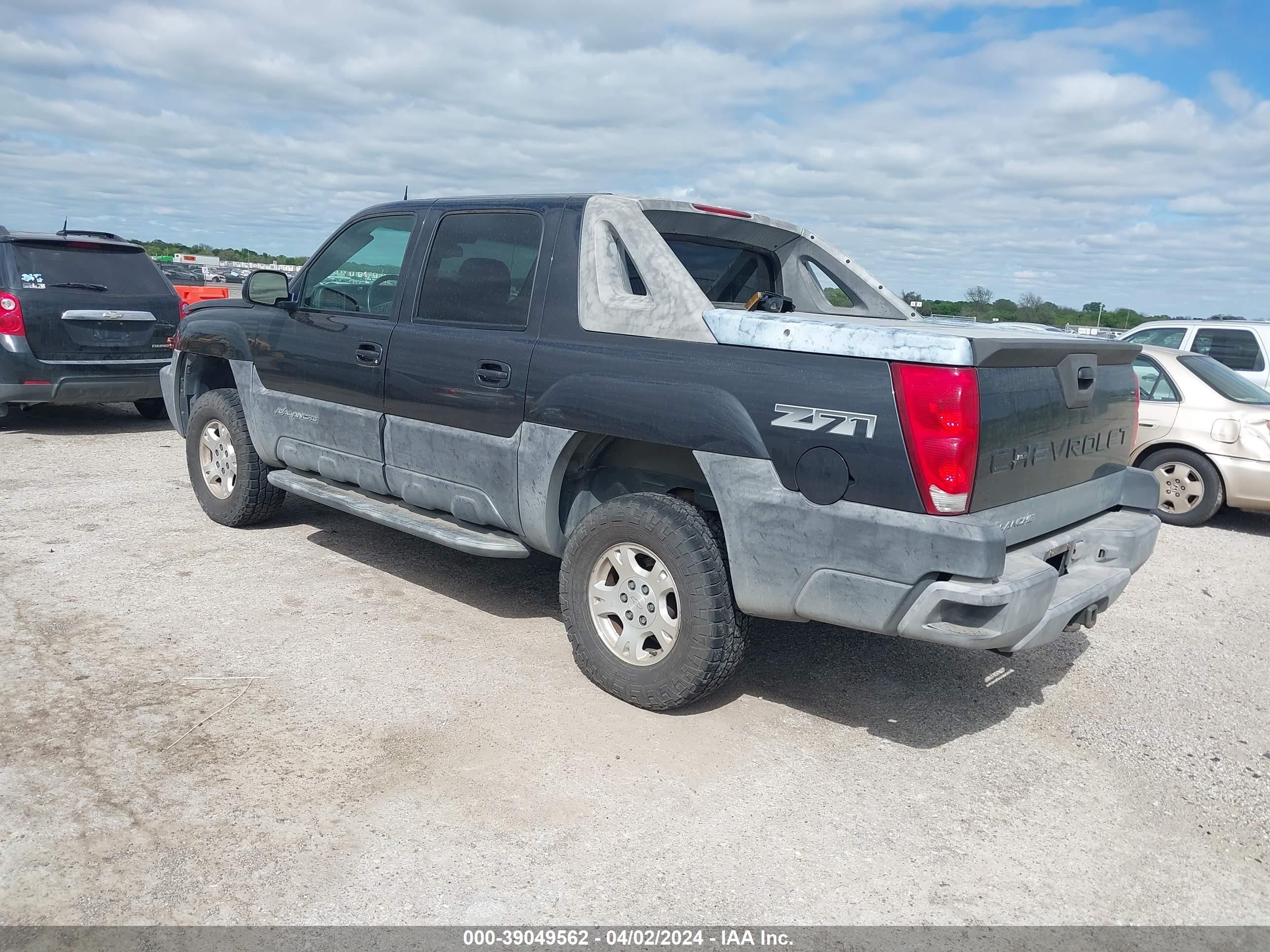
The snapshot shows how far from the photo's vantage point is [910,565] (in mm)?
3312

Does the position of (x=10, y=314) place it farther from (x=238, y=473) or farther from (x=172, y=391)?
(x=238, y=473)

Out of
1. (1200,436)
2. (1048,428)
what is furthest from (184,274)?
(1048,428)

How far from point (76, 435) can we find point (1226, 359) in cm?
1211

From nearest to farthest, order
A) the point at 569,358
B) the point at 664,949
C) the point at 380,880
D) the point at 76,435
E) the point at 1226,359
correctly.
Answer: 1. the point at 664,949
2. the point at 380,880
3. the point at 569,358
4. the point at 76,435
5. the point at 1226,359

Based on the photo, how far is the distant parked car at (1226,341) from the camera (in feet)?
34.8

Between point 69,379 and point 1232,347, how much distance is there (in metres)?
11.9

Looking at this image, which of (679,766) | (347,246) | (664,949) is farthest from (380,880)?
(347,246)

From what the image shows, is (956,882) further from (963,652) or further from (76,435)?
(76,435)

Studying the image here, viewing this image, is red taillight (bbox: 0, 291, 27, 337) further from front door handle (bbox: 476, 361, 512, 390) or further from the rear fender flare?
front door handle (bbox: 476, 361, 512, 390)

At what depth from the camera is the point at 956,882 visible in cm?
304

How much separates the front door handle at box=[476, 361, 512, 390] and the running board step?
719 mm

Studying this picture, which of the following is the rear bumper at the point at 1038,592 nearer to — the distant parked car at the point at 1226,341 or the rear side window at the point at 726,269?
the rear side window at the point at 726,269

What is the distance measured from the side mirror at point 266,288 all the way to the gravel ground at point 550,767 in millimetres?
1525

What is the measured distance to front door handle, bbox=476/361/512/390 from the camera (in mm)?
4449
